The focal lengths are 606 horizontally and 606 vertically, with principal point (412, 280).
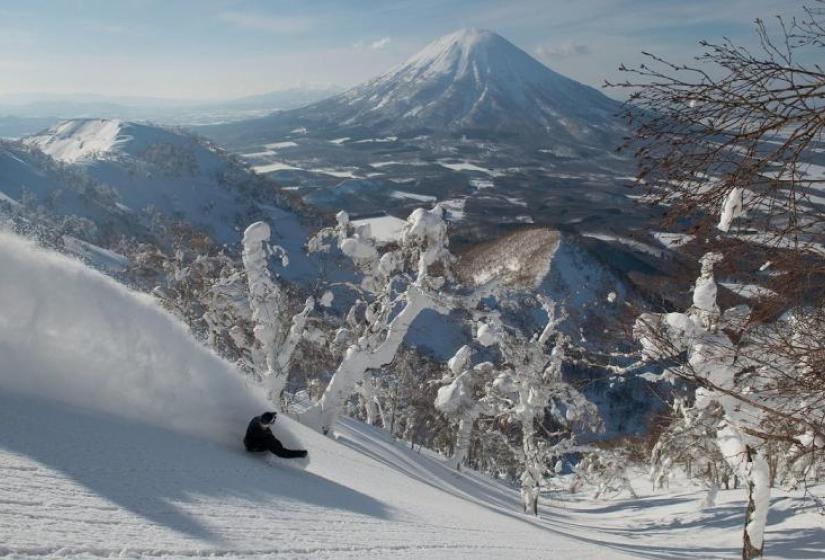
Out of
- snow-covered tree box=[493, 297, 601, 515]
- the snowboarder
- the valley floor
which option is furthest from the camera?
snow-covered tree box=[493, 297, 601, 515]

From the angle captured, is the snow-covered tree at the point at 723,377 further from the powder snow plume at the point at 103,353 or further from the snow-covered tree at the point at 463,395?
the snow-covered tree at the point at 463,395

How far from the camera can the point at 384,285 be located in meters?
13.7

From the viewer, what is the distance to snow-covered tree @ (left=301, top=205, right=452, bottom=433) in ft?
38.9

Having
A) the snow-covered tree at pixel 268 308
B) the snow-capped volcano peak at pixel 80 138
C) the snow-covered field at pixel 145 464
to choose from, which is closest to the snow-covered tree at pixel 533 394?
the snow-covered tree at pixel 268 308

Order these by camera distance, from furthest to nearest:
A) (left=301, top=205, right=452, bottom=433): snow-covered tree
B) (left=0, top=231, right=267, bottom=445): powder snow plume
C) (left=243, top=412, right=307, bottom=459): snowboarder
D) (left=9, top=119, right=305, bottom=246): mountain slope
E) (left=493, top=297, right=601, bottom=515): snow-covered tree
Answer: (left=9, top=119, right=305, bottom=246): mountain slope
(left=493, top=297, right=601, bottom=515): snow-covered tree
(left=301, top=205, right=452, bottom=433): snow-covered tree
(left=243, top=412, right=307, bottom=459): snowboarder
(left=0, top=231, right=267, bottom=445): powder snow plume

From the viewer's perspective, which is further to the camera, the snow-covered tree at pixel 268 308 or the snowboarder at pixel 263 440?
the snow-covered tree at pixel 268 308

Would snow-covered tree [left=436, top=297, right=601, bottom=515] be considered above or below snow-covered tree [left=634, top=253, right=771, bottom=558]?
below

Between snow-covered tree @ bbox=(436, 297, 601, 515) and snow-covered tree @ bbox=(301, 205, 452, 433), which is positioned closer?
snow-covered tree @ bbox=(301, 205, 452, 433)

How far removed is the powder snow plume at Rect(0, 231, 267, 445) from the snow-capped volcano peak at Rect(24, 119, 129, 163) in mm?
135620

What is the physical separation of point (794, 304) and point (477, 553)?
119 inches

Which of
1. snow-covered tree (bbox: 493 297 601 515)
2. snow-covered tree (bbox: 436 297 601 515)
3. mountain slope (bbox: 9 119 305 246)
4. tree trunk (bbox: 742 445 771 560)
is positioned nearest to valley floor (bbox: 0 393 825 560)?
tree trunk (bbox: 742 445 771 560)

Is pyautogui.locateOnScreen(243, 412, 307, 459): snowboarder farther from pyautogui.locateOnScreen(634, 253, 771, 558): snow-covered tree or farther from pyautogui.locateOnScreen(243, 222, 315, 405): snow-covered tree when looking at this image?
pyautogui.locateOnScreen(243, 222, 315, 405): snow-covered tree

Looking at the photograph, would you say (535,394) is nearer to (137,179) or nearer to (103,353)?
(103,353)

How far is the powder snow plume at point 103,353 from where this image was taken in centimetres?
376
